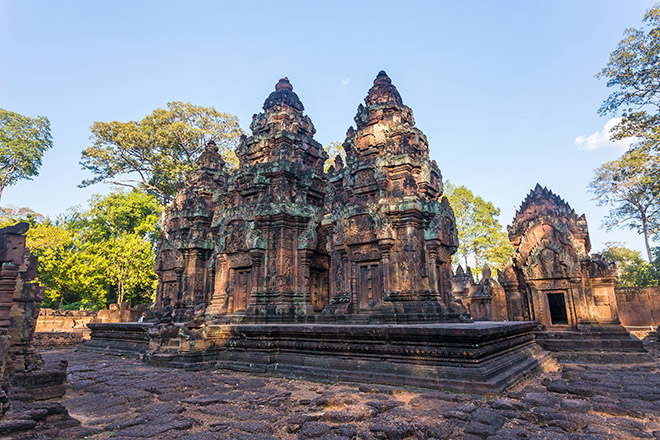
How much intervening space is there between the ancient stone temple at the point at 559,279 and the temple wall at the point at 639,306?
8992mm

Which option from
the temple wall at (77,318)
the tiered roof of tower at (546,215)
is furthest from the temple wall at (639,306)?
the temple wall at (77,318)

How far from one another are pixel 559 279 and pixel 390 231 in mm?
5734

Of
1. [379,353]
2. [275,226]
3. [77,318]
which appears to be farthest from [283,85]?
[77,318]

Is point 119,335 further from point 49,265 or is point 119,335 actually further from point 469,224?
point 469,224

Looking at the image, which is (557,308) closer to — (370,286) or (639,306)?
(370,286)

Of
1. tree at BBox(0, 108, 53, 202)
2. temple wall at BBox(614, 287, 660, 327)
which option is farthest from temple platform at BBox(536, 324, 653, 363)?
tree at BBox(0, 108, 53, 202)

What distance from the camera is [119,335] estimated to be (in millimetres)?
11727

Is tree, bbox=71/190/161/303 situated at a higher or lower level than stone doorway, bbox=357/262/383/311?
higher

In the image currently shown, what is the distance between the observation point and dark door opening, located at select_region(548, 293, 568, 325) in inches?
434

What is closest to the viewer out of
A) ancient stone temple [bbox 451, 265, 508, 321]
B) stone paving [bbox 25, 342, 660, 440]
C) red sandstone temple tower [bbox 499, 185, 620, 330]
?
stone paving [bbox 25, 342, 660, 440]

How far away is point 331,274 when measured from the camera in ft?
34.3

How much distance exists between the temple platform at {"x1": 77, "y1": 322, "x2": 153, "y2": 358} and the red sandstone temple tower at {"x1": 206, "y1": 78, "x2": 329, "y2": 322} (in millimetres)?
2044

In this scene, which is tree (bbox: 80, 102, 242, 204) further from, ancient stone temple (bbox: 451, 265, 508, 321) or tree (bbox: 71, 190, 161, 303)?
ancient stone temple (bbox: 451, 265, 508, 321)

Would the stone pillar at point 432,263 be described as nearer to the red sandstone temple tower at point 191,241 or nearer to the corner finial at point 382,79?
the corner finial at point 382,79
